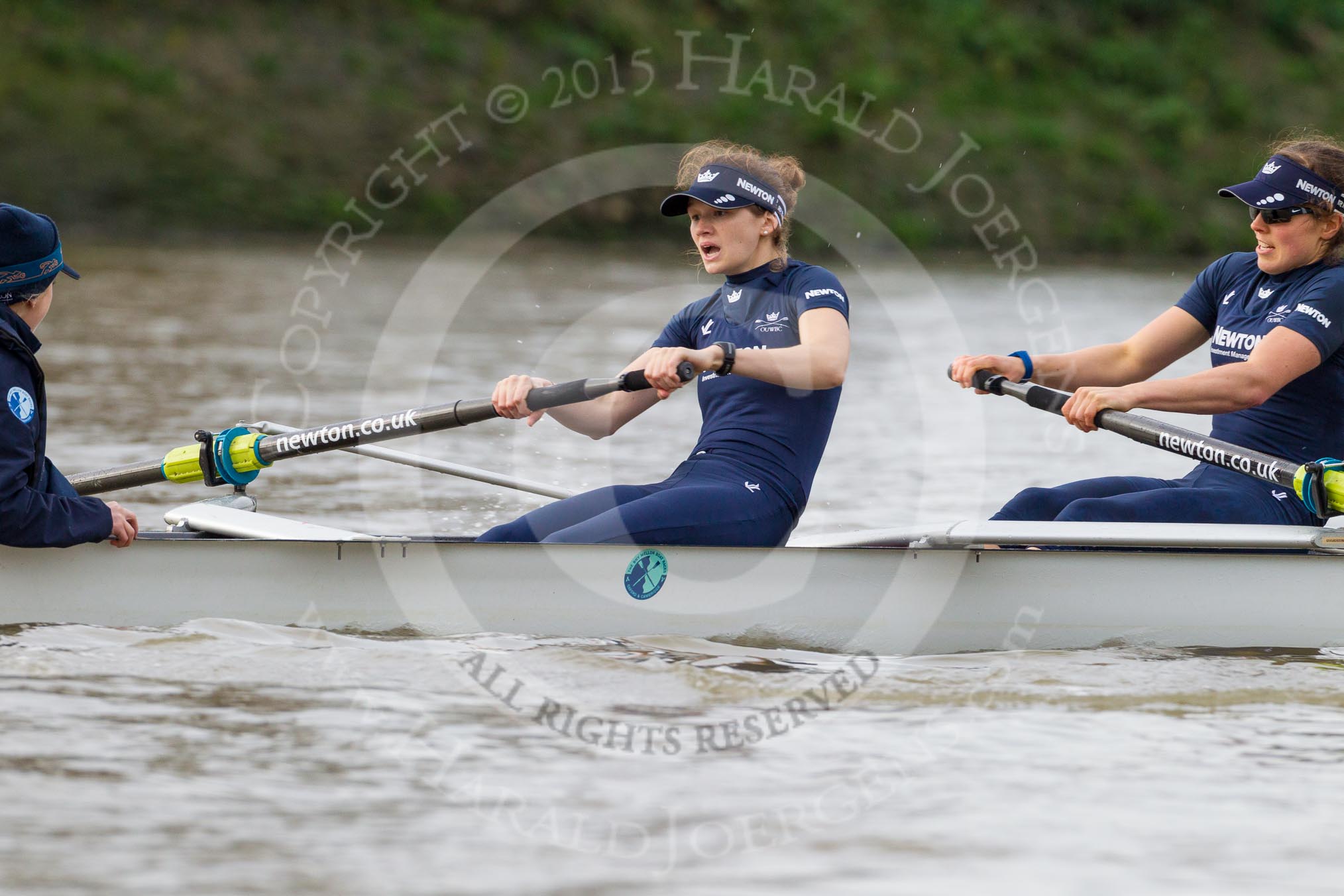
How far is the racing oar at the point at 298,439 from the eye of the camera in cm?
548

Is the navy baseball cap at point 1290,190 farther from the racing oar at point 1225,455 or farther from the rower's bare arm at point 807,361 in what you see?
the rower's bare arm at point 807,361

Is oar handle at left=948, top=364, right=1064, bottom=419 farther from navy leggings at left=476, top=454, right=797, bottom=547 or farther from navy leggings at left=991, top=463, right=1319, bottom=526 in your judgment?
navy leggings at left=476, top=454, right=797, bottom=547

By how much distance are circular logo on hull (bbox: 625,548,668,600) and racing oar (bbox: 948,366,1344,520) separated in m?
A: 1.44

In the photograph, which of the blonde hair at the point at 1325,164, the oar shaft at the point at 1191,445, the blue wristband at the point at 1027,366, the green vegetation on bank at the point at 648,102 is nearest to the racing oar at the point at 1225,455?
the oar shaft at the point at 1191,445

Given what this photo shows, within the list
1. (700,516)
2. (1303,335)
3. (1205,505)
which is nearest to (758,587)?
(700,516)

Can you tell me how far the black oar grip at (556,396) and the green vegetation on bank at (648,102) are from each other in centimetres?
2280

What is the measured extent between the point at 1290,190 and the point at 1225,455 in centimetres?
89

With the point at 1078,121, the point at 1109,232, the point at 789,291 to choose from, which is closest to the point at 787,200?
the point at 789,291

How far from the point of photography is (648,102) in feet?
117

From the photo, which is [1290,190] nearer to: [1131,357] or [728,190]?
[1131,357]

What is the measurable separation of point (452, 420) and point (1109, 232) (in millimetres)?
33713

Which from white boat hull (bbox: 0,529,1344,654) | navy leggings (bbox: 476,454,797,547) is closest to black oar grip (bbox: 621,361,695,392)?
navy leggings (bbox: 476,454,797,547)

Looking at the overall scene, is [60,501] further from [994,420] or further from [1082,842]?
[994,420]

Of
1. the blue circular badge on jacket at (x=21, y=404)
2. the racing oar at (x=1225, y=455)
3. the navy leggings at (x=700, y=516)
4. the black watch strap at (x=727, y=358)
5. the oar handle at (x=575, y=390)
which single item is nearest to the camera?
the blue circular badge on jacket at (x=21, y=404)
